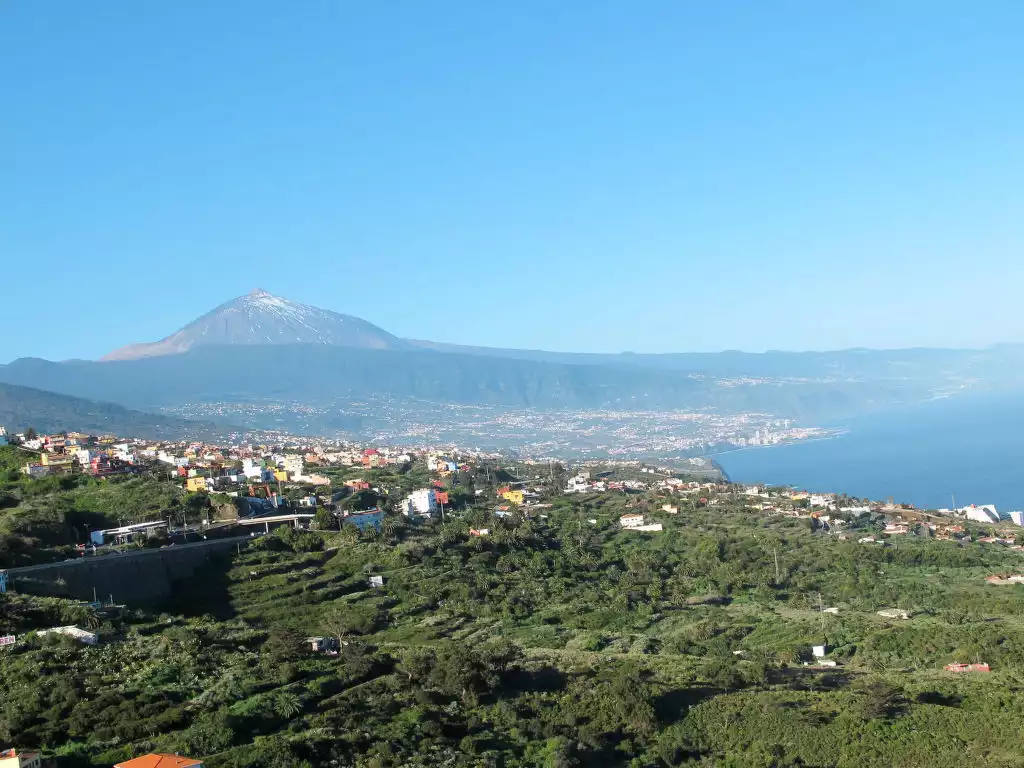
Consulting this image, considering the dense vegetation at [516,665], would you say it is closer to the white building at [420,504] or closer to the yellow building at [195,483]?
the white building at [420,504]

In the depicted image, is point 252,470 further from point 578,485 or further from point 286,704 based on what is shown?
point 286,704

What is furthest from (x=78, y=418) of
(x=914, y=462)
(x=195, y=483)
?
(x=914, y=462)

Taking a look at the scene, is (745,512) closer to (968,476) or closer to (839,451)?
(968,476)

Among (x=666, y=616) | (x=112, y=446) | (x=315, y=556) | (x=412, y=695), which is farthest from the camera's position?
(x=112, y=446)

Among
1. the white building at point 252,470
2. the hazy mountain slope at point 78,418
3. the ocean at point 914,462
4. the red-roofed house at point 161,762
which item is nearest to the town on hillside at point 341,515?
the red-roofed house at point 161,762

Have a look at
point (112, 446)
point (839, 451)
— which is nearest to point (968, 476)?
point (839, 451)

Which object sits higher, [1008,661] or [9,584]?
[9,584]
